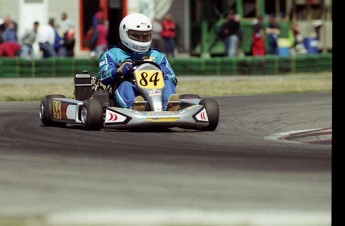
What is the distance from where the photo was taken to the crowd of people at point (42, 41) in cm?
2891

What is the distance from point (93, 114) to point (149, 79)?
0.77 m

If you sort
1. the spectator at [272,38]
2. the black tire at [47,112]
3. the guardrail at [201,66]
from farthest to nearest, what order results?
1. the spectator at [272,38]
2. the guardrail at [201,66]
3. the black tire at [47,112]

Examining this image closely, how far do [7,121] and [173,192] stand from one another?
22.0ft

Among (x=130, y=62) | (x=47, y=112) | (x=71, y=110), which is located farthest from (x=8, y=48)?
(x=130, y=62)

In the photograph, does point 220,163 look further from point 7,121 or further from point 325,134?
point 7,121

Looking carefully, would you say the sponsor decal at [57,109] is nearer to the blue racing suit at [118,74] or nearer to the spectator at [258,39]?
the blue racing suit at [118,74]

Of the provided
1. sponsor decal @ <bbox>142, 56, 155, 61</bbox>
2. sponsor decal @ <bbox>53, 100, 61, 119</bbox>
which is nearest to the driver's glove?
sponsor decal @ <bbox>142, 56, 155, 61</bbox>

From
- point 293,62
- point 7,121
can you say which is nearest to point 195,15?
point 293,62

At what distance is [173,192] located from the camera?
333 inches

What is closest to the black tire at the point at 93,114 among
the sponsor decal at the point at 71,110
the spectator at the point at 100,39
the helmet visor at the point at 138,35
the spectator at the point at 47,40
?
the sponsor decal at the point at 71,110

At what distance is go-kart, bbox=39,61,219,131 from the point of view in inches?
509

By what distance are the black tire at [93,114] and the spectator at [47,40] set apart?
51.0 feet

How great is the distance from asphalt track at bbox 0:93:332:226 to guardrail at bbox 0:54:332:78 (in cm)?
1209

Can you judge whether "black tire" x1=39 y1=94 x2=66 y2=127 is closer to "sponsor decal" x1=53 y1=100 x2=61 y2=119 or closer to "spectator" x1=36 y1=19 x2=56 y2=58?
"sponsor decal" x1=53 y1=100 x2=61 y2=119
